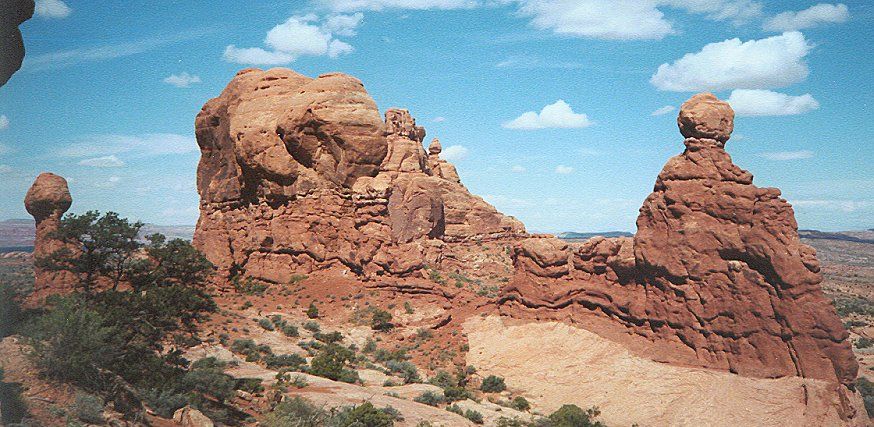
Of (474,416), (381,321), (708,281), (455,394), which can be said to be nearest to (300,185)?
(381,321)

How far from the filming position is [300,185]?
3800cm

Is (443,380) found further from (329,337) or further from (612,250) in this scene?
(612,250)

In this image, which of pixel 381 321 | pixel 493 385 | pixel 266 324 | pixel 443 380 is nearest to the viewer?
pixel 493 385

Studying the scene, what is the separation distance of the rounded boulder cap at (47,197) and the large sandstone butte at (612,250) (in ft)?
30.3

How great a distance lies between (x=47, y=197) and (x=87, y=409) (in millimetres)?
23548

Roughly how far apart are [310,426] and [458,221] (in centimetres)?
4902

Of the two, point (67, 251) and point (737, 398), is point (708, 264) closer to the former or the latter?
Answer: point (737, 398)

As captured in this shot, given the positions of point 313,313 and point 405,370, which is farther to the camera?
point 313,313

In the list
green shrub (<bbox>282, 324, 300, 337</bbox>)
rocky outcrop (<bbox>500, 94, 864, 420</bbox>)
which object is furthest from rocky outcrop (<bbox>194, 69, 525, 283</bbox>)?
rocky outcrop (<bbox>500, 94, 864, 420</bbox>)

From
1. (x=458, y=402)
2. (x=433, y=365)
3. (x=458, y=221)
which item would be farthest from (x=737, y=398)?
(x=458, y=221)

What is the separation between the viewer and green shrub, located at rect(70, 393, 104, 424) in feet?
42.9

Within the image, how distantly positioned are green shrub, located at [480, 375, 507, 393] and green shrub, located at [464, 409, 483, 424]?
15.6 feet

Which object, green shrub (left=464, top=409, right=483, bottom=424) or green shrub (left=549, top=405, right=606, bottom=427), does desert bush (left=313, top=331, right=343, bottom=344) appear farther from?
green shrub (left=549, top=405, right=606, bottom=427)

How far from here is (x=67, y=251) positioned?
1962 cm
